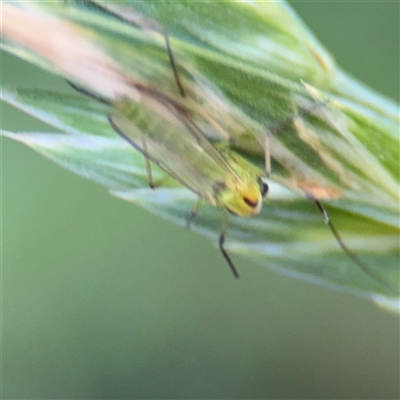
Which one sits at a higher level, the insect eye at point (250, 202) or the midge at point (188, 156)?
the midge at point (188, 156)

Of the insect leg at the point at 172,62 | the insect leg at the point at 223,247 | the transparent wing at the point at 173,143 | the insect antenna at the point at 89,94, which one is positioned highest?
the insect leg at the point at 172,62

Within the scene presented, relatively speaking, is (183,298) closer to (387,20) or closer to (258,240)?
(258,240)

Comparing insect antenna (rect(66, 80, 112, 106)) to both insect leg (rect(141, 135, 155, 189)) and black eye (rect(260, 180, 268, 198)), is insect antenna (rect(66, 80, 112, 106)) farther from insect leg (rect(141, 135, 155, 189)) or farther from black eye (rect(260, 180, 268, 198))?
black eye (rect(260, 180, 268, 198))

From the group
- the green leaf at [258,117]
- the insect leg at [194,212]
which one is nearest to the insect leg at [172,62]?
the green leaf at [258,117]

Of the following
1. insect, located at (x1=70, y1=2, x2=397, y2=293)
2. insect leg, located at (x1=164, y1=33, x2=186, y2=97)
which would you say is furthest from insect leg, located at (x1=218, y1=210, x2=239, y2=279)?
insect leg, located at (x1=164, y1=33, x2=186, y2=97)

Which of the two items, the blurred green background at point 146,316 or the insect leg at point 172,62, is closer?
the insect leg at point 172,62

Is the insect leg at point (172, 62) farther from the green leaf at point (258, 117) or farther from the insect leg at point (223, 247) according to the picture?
the insect leg at point (223, 247)

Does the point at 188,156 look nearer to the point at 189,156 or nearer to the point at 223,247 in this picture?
the point at 189,156
